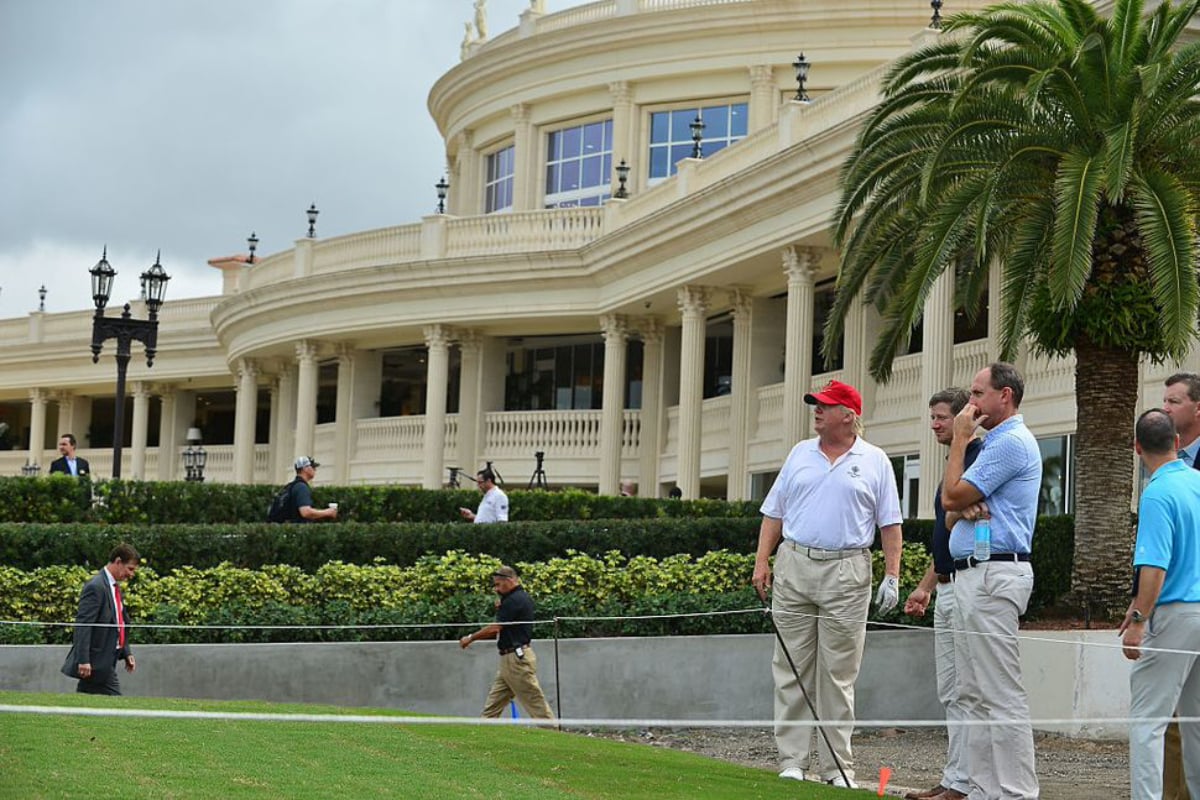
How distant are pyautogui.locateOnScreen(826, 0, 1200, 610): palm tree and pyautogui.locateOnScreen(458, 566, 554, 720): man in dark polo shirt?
5.22 meters

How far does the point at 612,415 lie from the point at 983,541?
2614 cm

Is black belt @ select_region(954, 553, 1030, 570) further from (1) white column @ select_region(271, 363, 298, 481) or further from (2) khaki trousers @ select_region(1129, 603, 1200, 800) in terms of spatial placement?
(1) white column @ select_region(271, 363, 298, 481)

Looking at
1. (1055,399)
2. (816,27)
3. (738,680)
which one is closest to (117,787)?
(738,680)

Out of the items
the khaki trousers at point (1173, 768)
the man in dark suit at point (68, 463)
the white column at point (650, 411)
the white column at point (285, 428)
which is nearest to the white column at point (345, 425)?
the white column at point (285, 428)

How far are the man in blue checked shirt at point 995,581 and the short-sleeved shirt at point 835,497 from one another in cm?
94

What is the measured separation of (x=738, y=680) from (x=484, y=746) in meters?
6.27

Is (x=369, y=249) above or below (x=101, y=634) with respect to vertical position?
above

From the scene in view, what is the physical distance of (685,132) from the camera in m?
42.9

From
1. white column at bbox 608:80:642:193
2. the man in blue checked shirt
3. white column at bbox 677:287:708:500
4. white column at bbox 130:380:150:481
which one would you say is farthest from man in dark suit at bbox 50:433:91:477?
white column at bbox 130:380:150:481

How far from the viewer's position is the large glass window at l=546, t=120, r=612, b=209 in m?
44.5

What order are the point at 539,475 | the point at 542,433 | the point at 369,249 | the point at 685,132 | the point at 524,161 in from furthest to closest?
the point at 524,161 < the point at 685,132 < the point at 369,249 < the point at 542,433 < the point at 539,475

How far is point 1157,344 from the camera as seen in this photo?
55.1 feet

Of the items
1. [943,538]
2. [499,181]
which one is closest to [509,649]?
[943,538]

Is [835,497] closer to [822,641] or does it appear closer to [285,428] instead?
[822,641]
